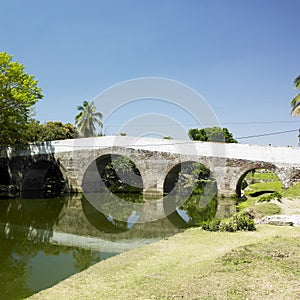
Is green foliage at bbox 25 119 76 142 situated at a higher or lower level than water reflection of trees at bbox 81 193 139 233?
higher

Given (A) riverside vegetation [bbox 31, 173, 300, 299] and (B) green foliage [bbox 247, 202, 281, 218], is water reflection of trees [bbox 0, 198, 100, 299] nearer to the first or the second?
(A) riverside vegetation [bbox 31, 173, 300, 299]

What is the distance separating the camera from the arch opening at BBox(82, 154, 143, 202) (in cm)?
1860

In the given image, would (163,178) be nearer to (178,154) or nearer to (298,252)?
(178,154)

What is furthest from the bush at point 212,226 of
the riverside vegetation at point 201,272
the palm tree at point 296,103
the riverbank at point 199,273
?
the palm tree at point 296,103

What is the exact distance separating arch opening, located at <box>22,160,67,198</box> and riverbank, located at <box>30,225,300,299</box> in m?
14.8

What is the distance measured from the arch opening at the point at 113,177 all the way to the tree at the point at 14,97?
4.70 meters

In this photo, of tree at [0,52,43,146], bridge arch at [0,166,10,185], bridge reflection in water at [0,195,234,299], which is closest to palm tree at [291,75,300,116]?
bridge reflection in water at [0,195,234,299]

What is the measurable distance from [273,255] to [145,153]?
12.2 metres

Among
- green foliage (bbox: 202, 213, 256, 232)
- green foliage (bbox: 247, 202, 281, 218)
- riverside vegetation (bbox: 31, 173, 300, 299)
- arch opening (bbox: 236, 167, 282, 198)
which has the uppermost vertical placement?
arch opening (bbox: 236, 167, 282, 198)

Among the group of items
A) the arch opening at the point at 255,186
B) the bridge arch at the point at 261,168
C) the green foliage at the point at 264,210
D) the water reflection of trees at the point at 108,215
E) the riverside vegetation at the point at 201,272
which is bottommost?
the water reflection of trees at the point at 108,215

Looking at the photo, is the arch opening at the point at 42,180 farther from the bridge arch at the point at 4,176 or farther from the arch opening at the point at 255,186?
the arch opening at the point at 255,186

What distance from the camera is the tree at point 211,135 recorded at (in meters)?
34.4

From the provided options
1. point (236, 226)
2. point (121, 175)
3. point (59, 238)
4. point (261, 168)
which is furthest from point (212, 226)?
point (121, 175)

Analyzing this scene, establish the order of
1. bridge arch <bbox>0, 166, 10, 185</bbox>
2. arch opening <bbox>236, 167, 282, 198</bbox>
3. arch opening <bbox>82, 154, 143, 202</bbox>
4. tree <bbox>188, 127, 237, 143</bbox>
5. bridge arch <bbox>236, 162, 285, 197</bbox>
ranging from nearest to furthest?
bridge arch <bbox>236, 162, 285, 197</bbox>, arch opening <bbox>236, 167, 282, 198</bbox>, arch opening <bbox>82, 154, 143, 202</bbox>, bridge arch <bbox>0, 166, 10, 185</bbox>, tree <bbox>188, 127, 237, 143</bbox>
